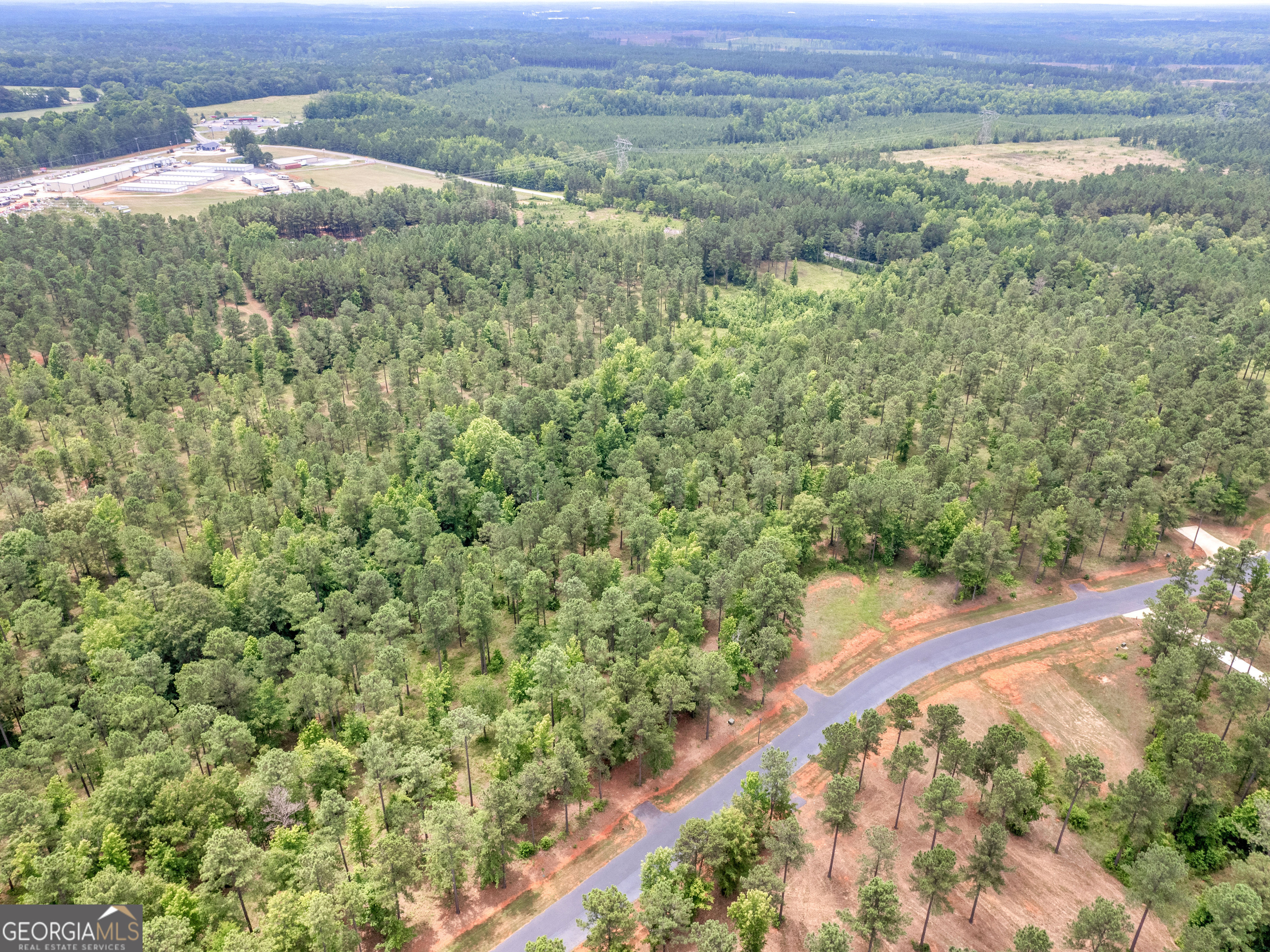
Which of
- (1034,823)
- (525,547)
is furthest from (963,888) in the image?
(525,547)

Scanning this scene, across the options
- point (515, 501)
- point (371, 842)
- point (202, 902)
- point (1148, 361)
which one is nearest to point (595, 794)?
point (371, 842)

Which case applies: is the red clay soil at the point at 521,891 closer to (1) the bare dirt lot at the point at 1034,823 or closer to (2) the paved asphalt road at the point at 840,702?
(2) the paved asphalt road at the point at 840,702

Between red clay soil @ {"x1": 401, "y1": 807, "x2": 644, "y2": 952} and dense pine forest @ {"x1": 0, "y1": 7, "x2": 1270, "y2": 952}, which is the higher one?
dense pine forest @ {"x1": 0, "y1": 7, "x2": 1270, "y2": 952}

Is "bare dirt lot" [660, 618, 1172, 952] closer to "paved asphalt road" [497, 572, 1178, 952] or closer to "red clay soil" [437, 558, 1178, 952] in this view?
"red clay soil" [437, 558, 1178, 952]

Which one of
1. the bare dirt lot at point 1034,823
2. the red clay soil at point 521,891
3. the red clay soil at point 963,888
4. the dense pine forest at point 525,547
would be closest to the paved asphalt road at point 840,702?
the red clay soil at point 521,891

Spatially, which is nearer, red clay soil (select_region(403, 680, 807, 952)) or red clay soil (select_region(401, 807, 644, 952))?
red clay soil (select_region(401, 807, 644, 952))

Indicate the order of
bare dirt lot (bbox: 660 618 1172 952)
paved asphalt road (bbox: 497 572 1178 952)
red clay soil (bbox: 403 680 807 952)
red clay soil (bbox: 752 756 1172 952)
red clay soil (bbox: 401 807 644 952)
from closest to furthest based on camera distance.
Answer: red clay soil (bbox: 752 756 1172 952), red clay soil (bbox: 401 807 644 952), bare dirt lot (bbox: 660 618 1172 952), red clay soil (bbox: 403 680 807 952), paved asphalt road (bbox: 497 572 1178 952)

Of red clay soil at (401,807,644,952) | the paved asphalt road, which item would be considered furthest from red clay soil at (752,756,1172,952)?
red clay soil at (401,807,644,952)
